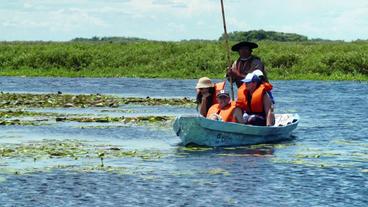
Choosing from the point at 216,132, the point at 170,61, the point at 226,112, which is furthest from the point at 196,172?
the point at 170,61

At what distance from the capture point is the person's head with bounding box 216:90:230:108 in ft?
69.2

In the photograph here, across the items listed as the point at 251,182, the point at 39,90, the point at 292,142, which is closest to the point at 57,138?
the point at 292,142

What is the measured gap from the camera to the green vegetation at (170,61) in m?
59.0

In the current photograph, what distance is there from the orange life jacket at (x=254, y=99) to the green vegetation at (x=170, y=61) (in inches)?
1372

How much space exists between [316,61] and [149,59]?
43.6 feet

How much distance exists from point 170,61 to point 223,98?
44060 millimetres

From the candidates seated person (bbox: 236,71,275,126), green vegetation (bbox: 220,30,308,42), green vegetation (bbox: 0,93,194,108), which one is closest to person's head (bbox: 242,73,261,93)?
seated person (bbox: 236,71,275,126)

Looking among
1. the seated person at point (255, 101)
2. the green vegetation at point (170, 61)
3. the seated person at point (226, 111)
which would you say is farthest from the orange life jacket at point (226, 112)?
the green vegetation at point (170, 61)

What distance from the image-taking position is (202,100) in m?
22.2

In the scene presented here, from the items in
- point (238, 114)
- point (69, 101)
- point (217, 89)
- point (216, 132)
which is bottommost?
point (216, 132)

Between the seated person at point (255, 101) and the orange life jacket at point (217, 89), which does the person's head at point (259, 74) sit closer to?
the seated person at point (255, 101)

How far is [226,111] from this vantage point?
21250mm

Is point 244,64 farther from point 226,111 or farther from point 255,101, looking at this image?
point 226,111

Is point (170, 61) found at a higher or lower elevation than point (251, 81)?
higher
